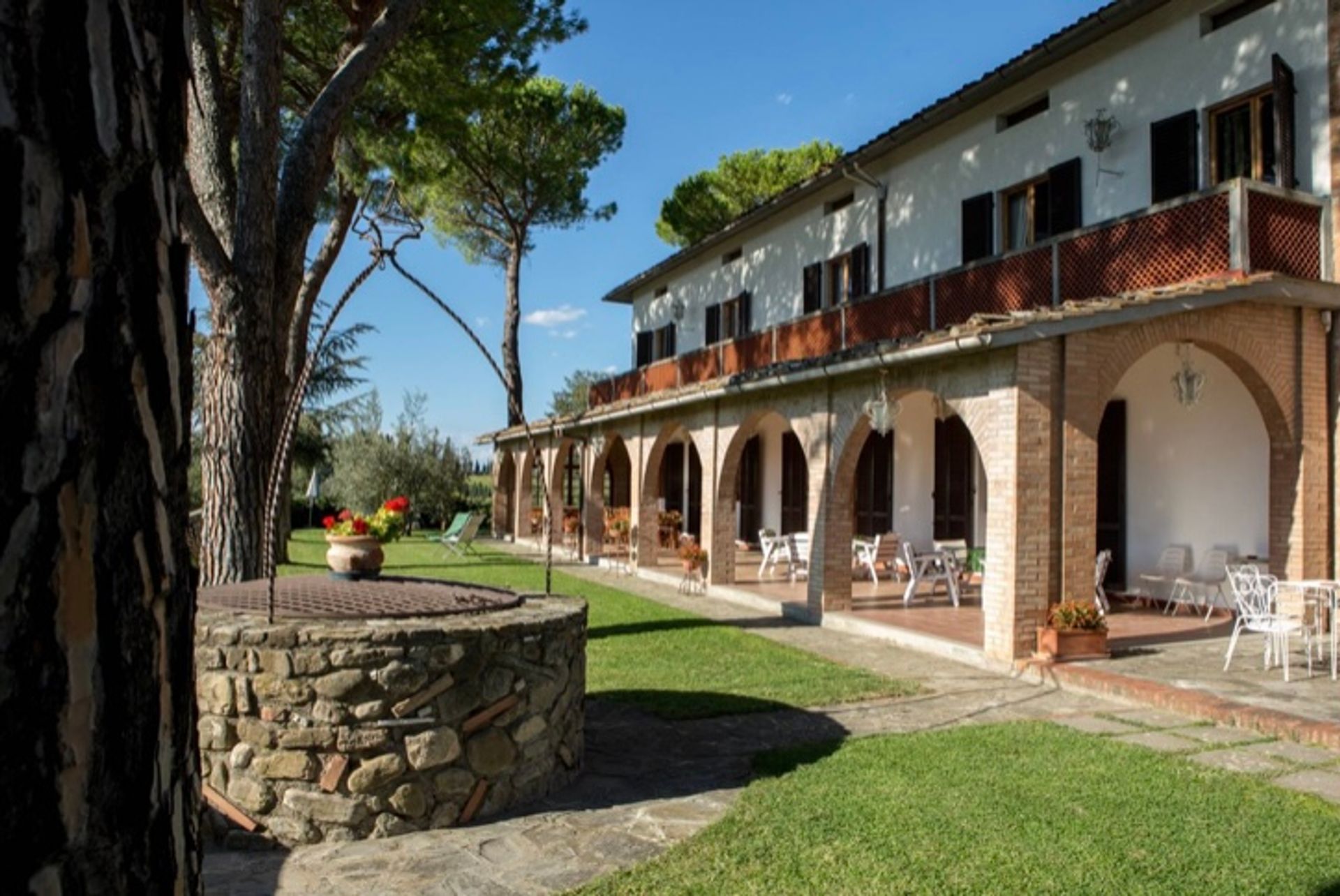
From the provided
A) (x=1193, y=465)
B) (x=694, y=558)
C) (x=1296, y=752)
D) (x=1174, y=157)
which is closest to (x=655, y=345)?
(x=694, y=558)

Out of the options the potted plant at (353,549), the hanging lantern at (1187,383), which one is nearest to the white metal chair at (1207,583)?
the hanging lantern at (1187,383)

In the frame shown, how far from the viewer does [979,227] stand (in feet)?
44.8

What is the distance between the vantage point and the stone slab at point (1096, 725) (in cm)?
662

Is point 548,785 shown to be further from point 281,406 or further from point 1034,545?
point 281,406

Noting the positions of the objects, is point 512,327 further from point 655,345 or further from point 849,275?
point 849,275

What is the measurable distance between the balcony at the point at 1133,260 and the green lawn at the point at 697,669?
12.0 ft

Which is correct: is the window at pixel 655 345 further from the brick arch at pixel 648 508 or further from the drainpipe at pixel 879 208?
the drainpipe at pixel 879 208

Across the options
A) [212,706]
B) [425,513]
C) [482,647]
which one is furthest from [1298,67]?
[425,513]

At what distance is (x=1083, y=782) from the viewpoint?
5328 millimetres

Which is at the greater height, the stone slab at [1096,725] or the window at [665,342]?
the window at [665,342]

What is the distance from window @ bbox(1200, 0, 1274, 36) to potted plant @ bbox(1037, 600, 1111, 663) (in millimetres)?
6690

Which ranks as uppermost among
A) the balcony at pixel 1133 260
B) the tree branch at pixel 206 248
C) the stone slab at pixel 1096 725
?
the balcony at pixel 1133 260

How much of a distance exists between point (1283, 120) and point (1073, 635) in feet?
18.4

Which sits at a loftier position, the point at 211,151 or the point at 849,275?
the point at 849,275
